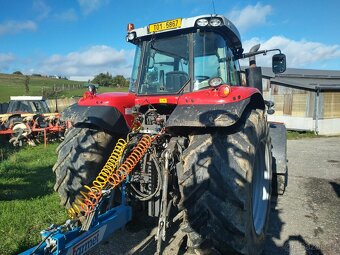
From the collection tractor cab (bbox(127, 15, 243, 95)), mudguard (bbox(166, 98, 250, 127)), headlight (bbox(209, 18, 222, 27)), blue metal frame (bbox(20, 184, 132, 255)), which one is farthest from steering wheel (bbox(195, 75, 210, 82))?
blue metal frame (bbox(20, 184, 132, 255))

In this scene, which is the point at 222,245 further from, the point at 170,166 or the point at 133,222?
the point at 133,222

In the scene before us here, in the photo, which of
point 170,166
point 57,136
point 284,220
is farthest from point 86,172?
point 57,136

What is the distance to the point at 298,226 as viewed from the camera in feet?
14.3

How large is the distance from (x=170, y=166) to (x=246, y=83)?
2.61m

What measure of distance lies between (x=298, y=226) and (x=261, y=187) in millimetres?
1020

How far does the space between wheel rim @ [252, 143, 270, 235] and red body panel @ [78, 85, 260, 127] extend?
0.79m

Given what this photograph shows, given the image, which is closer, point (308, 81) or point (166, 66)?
point (166, 66)

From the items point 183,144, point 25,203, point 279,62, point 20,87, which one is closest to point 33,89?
point 20,87

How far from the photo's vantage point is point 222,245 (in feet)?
8.57

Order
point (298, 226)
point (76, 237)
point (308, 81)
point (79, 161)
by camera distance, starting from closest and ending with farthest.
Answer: point (76, 237) → point (79, 161) → point (298, 226) → point (308, 81)

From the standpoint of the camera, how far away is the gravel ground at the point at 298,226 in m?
3.66

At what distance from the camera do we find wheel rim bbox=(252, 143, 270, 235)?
356cm

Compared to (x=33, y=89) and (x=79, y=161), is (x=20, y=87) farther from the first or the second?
(x=79, y=161)

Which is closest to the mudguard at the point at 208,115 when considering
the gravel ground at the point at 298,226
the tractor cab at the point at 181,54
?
the tractor cab at the point at 181,54
